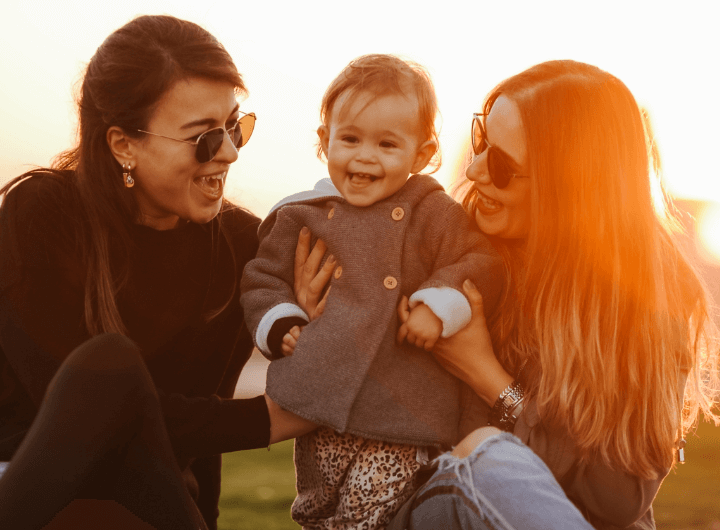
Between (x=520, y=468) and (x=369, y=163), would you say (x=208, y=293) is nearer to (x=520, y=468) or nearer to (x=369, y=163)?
(x=369, y=163)

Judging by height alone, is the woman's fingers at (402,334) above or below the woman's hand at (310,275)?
below

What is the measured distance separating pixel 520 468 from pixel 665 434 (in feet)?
1.92

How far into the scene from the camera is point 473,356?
201 centimetres

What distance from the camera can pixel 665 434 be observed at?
1896 millimetres

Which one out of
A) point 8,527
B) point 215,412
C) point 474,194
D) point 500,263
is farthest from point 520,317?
point 8,527

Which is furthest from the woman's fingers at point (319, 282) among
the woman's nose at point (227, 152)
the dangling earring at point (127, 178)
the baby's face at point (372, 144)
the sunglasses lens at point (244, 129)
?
the dangling earring at point (127, 178)

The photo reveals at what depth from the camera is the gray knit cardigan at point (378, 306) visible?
194 centimetres

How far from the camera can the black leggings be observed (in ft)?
5.37

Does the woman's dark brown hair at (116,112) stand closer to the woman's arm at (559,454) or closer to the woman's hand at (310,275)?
the woman's hand at (310,275)

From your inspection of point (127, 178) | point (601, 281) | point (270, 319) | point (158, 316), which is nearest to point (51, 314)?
point (158, 316)

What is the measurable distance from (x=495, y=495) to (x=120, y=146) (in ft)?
5.77

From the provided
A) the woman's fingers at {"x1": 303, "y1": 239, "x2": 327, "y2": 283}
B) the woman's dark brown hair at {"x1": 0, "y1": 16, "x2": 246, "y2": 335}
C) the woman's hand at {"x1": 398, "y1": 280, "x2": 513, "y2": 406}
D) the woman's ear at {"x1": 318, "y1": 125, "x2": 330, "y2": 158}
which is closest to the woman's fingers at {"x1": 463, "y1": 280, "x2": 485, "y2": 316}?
the woman's hand at {"x1": 398, "y1": 280, "x2": 513, "y2": 406}

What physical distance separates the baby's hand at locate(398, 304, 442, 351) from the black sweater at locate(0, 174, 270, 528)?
565mm

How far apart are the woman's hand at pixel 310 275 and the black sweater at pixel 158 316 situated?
35cm
